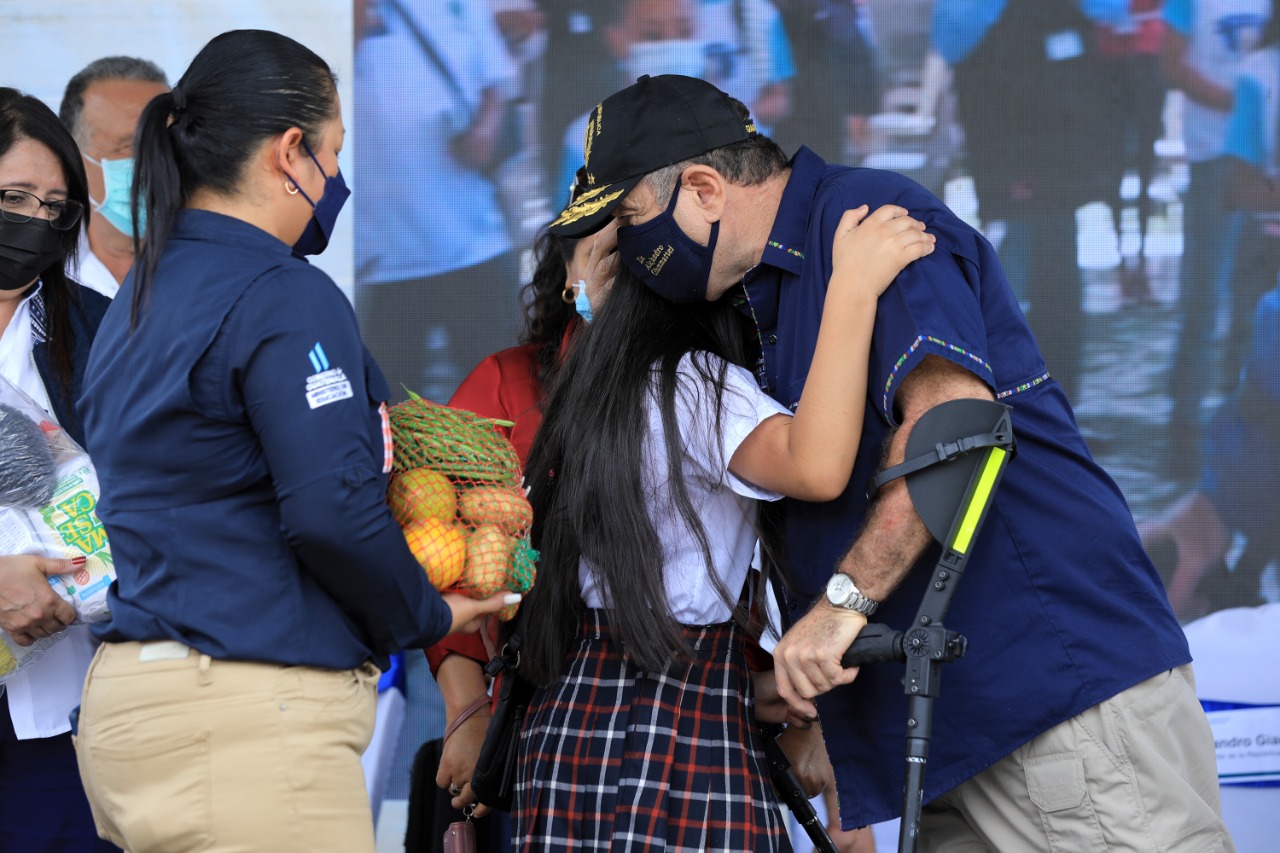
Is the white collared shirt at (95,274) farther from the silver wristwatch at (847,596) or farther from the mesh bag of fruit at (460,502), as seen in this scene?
the silver wristwatch at (847,596)

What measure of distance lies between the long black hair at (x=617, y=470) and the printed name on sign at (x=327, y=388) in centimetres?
55

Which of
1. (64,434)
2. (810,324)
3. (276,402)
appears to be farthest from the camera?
(64,434)

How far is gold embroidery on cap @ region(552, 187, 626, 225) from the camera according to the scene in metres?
2.18

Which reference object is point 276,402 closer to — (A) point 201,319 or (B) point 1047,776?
(A) point 201,319

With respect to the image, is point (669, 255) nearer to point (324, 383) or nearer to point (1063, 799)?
point (324, 383)

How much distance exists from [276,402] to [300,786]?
491mm

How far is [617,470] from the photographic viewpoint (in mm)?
2094

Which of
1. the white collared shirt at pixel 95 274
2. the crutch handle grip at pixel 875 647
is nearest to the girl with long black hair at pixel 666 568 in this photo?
the crutch handle grip at pixel 875 647

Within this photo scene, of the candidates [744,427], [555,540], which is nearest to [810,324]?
[744,427]

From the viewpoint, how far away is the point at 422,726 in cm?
384

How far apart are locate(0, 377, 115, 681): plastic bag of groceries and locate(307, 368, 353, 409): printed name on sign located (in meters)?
0.69

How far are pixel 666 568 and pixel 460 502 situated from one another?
0.39 metres

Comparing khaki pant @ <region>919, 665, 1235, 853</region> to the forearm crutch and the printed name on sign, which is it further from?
the printed name on sign

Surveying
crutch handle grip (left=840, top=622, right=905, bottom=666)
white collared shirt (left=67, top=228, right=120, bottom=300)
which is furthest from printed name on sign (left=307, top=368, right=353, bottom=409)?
white collared shirt (left=67, top=228, right=120, bottom=300)
